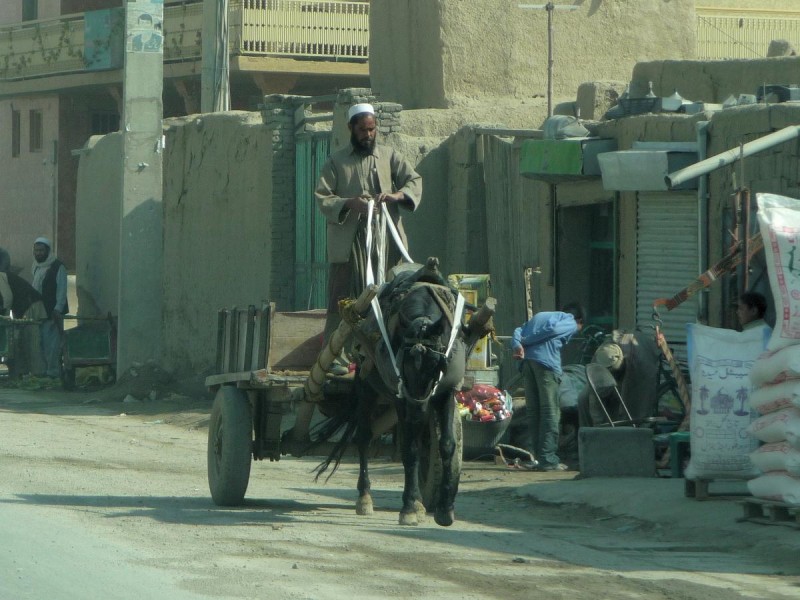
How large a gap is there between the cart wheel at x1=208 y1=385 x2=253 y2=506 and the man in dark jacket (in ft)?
35.0

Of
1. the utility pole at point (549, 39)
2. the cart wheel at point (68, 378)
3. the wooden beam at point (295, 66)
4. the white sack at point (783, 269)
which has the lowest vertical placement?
the cart wheel at point (68, 378)

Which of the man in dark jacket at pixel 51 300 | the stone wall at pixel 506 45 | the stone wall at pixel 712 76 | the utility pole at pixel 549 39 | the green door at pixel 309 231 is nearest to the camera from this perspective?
the stone wall at pixel 712 76

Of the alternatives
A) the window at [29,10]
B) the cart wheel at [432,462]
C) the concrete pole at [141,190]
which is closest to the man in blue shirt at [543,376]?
the cart wheel at [432,462]

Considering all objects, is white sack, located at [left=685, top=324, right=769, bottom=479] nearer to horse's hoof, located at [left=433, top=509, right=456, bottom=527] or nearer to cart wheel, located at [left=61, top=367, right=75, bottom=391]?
horse's hoof, located at [left=433, top=509, right=456, bottom=527]

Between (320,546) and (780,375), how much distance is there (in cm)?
277

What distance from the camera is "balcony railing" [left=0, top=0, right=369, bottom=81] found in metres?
28.6

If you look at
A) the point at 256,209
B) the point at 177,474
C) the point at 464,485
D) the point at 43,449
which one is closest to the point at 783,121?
Answer: the point at 464,485

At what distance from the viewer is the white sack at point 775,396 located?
324 inches

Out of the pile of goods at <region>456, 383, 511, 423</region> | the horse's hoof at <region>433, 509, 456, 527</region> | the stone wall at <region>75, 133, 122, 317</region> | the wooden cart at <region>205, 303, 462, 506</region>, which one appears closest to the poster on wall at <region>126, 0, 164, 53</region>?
the stone wall at <region>75, 133, 122, 317</region>

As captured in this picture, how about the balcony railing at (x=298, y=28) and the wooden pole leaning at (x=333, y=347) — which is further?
the balcony railing at (x=298, y=28)

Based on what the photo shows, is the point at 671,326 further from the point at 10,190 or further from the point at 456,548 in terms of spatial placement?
the point at 10,190

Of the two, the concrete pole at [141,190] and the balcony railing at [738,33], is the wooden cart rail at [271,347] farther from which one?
the balcony railing at [738,33]

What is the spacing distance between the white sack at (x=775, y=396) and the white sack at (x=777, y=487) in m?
0.39

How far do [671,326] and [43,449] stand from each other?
5549 mm
